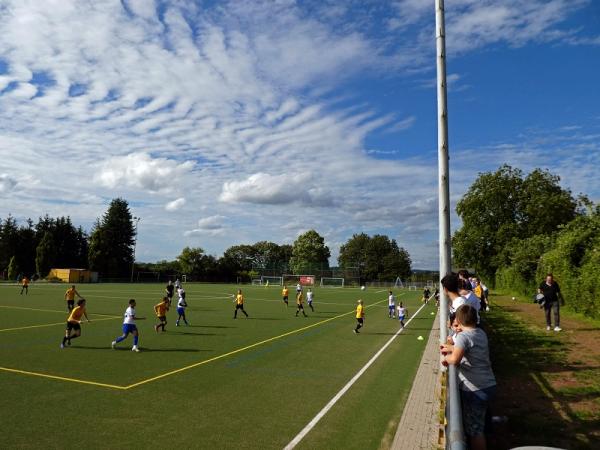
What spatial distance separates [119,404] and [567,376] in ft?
31.8

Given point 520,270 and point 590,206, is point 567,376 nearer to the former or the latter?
point 590,206

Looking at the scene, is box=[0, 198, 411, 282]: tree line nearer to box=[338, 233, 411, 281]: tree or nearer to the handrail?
box=[338, 233, 411, 281]: tree

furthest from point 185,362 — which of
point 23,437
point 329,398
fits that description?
point 23,437

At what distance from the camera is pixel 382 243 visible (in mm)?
138375

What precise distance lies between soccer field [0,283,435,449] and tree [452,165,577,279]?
4302 cm

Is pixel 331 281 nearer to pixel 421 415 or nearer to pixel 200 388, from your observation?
pixel 200 388

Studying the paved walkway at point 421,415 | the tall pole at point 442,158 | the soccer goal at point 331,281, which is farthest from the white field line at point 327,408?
the soccer goal at point 331,281

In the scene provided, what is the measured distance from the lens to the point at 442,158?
10.2 m

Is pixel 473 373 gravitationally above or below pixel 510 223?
below

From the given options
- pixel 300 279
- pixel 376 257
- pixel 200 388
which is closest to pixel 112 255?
pixel 300 279

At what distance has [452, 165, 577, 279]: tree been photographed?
54031 millimetres

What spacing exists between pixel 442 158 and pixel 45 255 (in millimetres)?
94771

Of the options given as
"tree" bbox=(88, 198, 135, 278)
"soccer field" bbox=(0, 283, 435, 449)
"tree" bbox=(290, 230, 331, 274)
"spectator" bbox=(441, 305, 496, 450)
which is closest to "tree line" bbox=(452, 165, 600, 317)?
"soccer field" bbox=(0, 283, 435, 449)

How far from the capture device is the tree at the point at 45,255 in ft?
292
